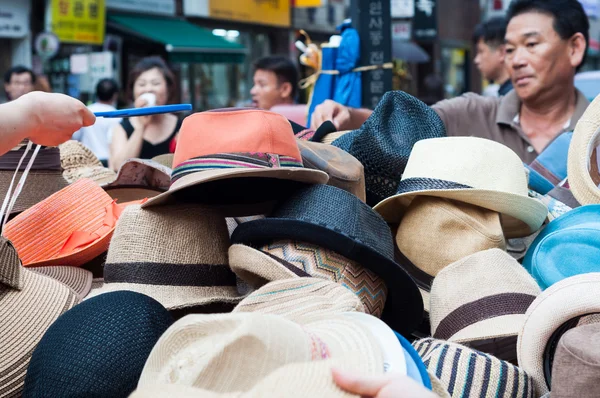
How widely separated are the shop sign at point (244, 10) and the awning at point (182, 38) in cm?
48

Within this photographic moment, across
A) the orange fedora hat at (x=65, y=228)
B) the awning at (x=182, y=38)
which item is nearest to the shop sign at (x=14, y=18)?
the awning at (x=182, y=38)

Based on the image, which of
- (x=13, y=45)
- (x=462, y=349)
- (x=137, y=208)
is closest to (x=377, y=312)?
(x=462, y=349)

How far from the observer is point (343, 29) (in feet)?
16.7

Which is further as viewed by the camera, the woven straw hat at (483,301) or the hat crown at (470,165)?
the hat crown at (470,165)

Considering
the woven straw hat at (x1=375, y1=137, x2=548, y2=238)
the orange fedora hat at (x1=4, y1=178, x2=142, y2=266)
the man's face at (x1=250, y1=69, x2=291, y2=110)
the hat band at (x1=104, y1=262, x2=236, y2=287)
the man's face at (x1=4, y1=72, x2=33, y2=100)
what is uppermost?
the man's face at (x1=4, y1=72, x2=33, y2=100)

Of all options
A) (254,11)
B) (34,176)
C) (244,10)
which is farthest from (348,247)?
(254,11)

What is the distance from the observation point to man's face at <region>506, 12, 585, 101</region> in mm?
2936

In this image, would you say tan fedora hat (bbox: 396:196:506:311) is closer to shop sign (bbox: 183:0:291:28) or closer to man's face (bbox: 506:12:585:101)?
man's face (bbox: 506:12:585:101)

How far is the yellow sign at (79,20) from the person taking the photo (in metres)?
10.7

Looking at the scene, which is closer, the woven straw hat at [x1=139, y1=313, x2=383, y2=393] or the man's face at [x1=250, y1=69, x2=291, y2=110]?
the woven straw hat at [x1=139, y1=313, x2=383, y2=393]

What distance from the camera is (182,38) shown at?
12273mm

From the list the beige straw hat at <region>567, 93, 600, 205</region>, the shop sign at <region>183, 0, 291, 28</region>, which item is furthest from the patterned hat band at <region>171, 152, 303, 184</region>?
the shop sign at <region>183, 0, 291, 28</region>

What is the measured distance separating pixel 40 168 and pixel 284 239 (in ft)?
3.00

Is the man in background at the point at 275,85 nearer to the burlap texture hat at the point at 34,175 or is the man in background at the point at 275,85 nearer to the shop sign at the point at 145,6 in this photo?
the burlap texture hat at the point at 34,175
